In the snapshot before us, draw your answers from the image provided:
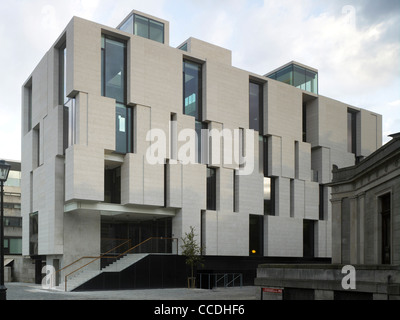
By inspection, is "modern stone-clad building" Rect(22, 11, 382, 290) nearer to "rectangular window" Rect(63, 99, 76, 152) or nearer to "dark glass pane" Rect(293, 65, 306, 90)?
"rectangular window" Rect(63, 99, 76, 152)

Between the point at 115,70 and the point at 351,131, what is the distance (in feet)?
89.0

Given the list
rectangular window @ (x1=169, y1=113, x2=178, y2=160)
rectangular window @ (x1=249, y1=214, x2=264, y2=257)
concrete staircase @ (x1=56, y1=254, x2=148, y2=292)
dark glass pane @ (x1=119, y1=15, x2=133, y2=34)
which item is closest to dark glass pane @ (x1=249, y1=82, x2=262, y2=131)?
rectangular window @ (x1=249, y1=214, x2=264, y2=257)

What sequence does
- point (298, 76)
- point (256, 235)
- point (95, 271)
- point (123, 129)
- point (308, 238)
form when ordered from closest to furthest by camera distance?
point (95, 271), point (123, 129), point (256, 235), point (308, 238), point (298, 76)

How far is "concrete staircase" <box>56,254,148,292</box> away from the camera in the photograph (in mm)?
33656

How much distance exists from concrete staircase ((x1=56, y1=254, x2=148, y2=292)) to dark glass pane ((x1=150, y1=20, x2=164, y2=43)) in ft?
57.6

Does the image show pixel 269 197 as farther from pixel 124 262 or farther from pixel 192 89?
pixel 124 262

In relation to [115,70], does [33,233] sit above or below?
below

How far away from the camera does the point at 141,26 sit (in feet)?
140

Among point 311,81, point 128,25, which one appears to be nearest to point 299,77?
A: point 311,81

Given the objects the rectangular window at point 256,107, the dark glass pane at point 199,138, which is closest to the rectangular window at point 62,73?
the dark glass pane at point 199,138

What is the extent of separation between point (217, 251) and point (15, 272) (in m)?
21.4

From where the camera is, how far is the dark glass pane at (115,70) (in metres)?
39.2

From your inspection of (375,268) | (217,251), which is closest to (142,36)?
(217,251)
